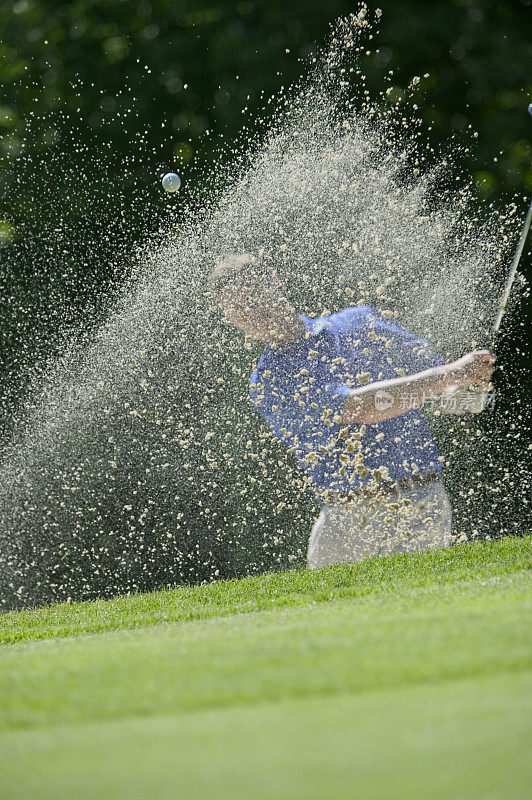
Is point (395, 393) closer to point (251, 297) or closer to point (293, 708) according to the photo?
point (251, 297)

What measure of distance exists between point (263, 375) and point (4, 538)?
3.45m

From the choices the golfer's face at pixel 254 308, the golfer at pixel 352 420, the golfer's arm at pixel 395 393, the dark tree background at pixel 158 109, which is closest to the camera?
the golfer's arm at pixel 395 393

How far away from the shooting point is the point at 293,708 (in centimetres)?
248

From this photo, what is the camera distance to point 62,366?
352 inches

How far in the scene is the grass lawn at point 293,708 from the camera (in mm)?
1934

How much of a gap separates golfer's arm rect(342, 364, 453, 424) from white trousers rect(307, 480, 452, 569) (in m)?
0.55

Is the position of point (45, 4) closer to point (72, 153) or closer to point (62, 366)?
point (72, 153)

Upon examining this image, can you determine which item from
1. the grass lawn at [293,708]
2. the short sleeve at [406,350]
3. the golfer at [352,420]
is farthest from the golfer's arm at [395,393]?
the grass lawn at [293,708]

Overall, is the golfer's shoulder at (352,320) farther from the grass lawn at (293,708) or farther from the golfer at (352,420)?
the grass lawn at (293,708)

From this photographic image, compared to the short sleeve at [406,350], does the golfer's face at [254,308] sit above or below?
above

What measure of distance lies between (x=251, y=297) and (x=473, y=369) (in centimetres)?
162

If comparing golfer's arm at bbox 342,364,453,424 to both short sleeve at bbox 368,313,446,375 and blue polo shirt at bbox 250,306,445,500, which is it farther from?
short sleeve at bbox 368,313,446,375

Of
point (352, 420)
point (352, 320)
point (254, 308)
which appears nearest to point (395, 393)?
point (352, 420)

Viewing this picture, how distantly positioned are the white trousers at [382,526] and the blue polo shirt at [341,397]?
141 mm
